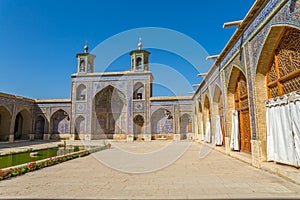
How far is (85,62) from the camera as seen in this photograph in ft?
66.1

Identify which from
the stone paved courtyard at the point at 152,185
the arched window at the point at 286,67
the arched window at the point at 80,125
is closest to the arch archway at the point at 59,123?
the arched window at the point at 80,125

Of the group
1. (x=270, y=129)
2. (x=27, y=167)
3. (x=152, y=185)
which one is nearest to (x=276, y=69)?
(x=270, y=129)

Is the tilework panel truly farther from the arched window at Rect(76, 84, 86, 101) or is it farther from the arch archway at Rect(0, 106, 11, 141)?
the arch archway at Rect(0, 106, 11, 141)

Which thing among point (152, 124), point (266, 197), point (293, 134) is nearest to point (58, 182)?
point (266, 197)

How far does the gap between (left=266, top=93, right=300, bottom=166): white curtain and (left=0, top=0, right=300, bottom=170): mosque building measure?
0.06 ft

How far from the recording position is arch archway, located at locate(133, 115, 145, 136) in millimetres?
18764

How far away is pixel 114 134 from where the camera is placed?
63.5ft

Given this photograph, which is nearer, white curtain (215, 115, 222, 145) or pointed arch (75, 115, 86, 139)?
white curtain (215, 115, 222, 145)

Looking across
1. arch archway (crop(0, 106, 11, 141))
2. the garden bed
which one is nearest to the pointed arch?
arch archway (crop(0, 106, 11, 141))

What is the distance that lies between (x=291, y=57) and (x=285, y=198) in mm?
2895

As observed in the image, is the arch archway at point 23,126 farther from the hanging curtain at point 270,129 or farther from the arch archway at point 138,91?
the hanging curtain at point 270,129

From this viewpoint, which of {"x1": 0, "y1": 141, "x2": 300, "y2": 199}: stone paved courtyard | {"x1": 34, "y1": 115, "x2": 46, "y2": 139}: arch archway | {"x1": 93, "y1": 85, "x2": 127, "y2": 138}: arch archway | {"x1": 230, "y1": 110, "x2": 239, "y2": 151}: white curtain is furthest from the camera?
{"x1": 34, "y1": 115, "x2": 46, "y2": 139}: arch archway

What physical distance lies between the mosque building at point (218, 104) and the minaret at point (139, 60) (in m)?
0.09

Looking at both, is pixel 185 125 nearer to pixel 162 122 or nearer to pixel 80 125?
pixel 162 122
